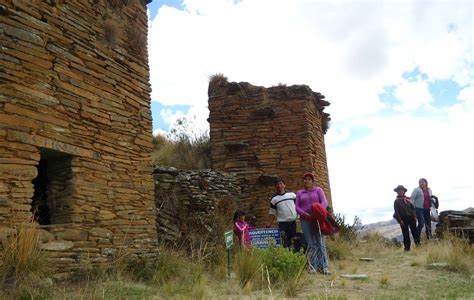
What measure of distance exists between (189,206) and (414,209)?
5507mm

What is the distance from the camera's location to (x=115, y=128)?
22.7 feet

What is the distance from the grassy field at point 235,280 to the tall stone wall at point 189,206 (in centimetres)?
94

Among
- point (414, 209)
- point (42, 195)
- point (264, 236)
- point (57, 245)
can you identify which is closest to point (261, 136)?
point (414, 209)

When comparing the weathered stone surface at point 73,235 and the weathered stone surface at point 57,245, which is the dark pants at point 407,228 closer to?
the weathered stone surface at point 73,235

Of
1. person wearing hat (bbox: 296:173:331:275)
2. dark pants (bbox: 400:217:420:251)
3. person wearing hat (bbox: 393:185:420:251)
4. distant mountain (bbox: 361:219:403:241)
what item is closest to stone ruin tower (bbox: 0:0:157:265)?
person wearing hat (bbox: 296:173:331:275)

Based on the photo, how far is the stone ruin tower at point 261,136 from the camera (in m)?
11.8

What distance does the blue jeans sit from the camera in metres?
7.42

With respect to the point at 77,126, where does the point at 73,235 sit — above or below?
below

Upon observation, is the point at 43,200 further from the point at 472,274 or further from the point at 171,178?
the point at 472,274

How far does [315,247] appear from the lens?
24.6ft

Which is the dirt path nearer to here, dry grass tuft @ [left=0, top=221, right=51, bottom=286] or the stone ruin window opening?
dry grass tuft @ [left=0, top=221, right=51, bottom=286]

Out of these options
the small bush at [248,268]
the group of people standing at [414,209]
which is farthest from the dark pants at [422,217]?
the small bush at [248,268]

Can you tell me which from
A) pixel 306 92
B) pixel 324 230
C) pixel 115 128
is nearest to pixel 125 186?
pixel 115 128

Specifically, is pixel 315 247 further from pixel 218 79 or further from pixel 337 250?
pixel 218 79
